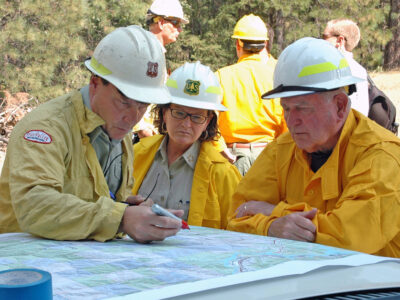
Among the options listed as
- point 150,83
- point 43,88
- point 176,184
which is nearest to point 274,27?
point 43,88

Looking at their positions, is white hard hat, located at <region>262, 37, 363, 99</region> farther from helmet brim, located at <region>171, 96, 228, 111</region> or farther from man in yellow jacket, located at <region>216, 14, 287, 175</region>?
man in yellow jacket, located at <region>216, 14, 287, 175</region>

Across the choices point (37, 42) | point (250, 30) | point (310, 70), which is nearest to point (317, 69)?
point (310, 70)

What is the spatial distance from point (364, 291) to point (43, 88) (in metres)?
9.70

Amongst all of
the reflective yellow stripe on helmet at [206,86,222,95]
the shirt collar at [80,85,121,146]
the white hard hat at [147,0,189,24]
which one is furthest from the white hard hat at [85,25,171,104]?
the white hard hat at [147,0,189,24]

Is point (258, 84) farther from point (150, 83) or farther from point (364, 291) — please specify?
point (364, 291)

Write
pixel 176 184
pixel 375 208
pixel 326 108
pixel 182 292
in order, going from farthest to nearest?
1. pixel 176 184
2. pixel 326 108
3. pixel 375 208
4. pixel 182 292

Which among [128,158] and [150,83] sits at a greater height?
[150,83]

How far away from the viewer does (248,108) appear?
482cm

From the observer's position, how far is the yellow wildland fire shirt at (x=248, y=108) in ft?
15.8

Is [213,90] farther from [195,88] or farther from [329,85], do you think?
[329,85]

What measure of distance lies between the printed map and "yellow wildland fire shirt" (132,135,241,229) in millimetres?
1239

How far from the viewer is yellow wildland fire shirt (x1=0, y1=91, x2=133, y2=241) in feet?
6.89

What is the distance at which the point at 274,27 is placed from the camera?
46.0 ft

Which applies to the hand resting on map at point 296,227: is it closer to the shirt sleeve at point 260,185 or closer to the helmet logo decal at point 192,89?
the shirt sleeve at point 260,185
